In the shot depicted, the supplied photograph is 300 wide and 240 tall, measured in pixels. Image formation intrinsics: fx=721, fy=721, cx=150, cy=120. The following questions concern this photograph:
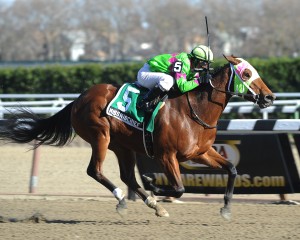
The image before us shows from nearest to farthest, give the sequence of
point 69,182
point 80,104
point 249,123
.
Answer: point 80,104 → point 249,123 → point 69,182

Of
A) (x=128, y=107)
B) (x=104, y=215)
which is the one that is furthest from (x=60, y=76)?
(x=128, y=107)

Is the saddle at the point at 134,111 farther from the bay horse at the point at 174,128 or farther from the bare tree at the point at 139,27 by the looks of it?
the bare tree at the point at 139,27

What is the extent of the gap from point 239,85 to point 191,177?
5.33 ft

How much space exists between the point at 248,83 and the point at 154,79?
0.89 metres

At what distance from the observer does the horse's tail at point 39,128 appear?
24.4 ft

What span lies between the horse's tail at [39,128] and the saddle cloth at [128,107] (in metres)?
0.66

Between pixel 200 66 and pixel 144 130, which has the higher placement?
pixel 200 66

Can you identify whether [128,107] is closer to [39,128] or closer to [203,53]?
[203,53]

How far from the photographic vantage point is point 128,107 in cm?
688

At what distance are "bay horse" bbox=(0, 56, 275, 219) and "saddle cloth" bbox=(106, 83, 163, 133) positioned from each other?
0.19 ft

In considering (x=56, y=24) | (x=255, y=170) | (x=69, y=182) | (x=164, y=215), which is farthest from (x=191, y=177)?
(x=56, y=24)

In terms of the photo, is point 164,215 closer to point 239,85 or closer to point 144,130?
point 144,130

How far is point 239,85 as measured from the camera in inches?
264

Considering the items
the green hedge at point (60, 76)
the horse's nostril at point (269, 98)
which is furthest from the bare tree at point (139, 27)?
the horse's nostril at point (269, 98)
